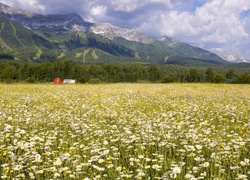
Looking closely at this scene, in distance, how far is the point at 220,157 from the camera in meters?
5.30

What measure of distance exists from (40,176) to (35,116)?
5.17 m

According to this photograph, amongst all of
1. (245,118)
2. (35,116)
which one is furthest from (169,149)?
(35,116)

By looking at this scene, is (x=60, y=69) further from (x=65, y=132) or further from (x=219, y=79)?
(x=65, y=132)

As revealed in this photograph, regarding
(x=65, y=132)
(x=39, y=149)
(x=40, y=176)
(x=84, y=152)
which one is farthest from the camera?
(x=65, y=132)

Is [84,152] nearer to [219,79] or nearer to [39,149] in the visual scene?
[39,149]

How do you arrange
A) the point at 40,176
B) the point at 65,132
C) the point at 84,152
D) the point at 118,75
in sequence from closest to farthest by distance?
the point at 40,176 < the point at 84,152 < the point at 65,132 < the point at 118,75

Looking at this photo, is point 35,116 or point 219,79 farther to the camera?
point 219,79

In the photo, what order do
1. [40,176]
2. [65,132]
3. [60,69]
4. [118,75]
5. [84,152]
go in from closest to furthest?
[40,176] → [84,152] → [65,132] → [60,69] → [118,75]

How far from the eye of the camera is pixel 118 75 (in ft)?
518

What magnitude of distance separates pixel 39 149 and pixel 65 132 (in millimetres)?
1755

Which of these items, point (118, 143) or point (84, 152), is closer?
point (84, 152)

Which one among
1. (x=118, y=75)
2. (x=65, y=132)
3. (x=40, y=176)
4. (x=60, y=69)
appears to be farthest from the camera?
(x=118, y=75)

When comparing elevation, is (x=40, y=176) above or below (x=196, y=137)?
below

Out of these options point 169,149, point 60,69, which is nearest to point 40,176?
point 169,149
